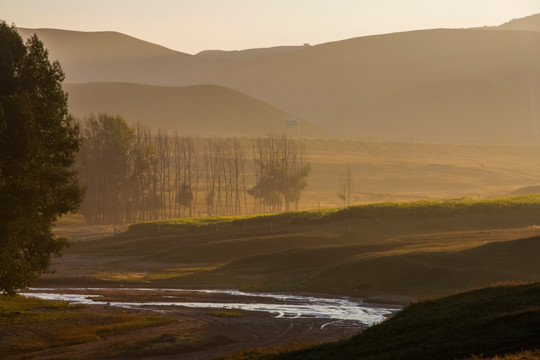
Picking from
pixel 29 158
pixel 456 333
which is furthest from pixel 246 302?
pixel 456 333

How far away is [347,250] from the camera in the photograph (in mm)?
84938

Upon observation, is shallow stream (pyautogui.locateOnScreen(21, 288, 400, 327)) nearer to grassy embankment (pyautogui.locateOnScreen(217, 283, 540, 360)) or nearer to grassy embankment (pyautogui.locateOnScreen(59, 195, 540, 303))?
grassy embankment (pyautogui.locateOnScreen(59, 195, 540, 303))

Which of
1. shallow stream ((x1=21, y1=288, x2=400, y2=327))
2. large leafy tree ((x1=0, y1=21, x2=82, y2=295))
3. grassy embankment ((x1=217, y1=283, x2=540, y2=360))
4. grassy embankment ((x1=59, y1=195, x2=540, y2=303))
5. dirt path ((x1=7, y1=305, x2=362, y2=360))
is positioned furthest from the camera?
grassy embankment ((x1=59, y1=195, x2=540, y2=303))

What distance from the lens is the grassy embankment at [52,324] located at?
46125mm

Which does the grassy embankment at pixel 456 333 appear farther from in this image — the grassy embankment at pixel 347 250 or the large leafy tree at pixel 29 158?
the grassy embankment at pixel 347 250

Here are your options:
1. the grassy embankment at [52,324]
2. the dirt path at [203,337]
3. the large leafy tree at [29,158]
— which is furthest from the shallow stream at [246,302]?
the large leafy tree at [29,158]

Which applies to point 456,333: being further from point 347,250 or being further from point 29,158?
point 347,250

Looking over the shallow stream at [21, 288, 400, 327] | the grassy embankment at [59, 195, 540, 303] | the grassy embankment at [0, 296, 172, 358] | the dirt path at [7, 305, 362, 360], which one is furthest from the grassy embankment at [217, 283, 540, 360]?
the grassy embankment at [59, 195, 540, 303]

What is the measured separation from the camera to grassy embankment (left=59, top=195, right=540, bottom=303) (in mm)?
67500

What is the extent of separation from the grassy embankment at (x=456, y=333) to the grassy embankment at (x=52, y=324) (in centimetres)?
1178

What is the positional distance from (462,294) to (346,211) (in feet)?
230

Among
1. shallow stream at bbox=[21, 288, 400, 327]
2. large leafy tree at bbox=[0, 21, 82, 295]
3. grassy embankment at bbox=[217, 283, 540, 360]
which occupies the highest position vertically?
large leafy tree at bbox=[0, 21, 82, 295]

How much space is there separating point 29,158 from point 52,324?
992 centimetres

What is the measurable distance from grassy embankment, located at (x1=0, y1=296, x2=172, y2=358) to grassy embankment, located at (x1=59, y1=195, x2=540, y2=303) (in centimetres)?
1907
